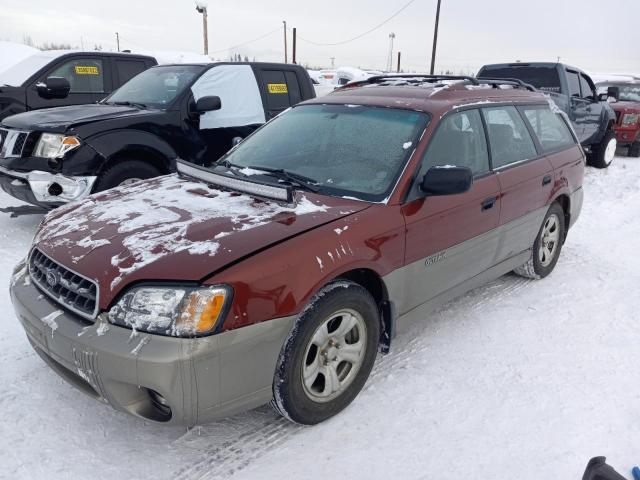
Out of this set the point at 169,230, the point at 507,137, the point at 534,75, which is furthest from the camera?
the point at 534,75

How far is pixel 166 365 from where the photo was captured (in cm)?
213

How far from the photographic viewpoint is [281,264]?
239 centimetres

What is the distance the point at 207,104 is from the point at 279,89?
4.76 ft

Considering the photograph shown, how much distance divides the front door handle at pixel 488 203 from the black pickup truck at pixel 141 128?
2.29 m

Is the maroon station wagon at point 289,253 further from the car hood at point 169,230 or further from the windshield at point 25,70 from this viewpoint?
the windshield at point 25,70

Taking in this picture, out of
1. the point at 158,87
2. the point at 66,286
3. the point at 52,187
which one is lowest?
the point at 52,187

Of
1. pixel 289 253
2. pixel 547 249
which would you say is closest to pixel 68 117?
pixel 289 253

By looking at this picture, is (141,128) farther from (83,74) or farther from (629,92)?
(629,92)

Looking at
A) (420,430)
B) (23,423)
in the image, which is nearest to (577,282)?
(420,430)

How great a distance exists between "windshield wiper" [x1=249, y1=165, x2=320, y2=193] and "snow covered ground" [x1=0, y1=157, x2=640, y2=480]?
3.93ft

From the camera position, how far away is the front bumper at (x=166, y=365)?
2.15m

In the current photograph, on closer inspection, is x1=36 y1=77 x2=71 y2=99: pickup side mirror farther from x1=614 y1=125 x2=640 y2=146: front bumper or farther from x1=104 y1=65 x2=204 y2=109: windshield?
x1=614 y1=125 x2=640 y2=146: front bumper

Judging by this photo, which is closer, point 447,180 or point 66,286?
point 66,286

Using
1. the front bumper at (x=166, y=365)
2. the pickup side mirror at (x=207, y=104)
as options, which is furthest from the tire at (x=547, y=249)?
the pickup side mirror at (x=207, y=104)
